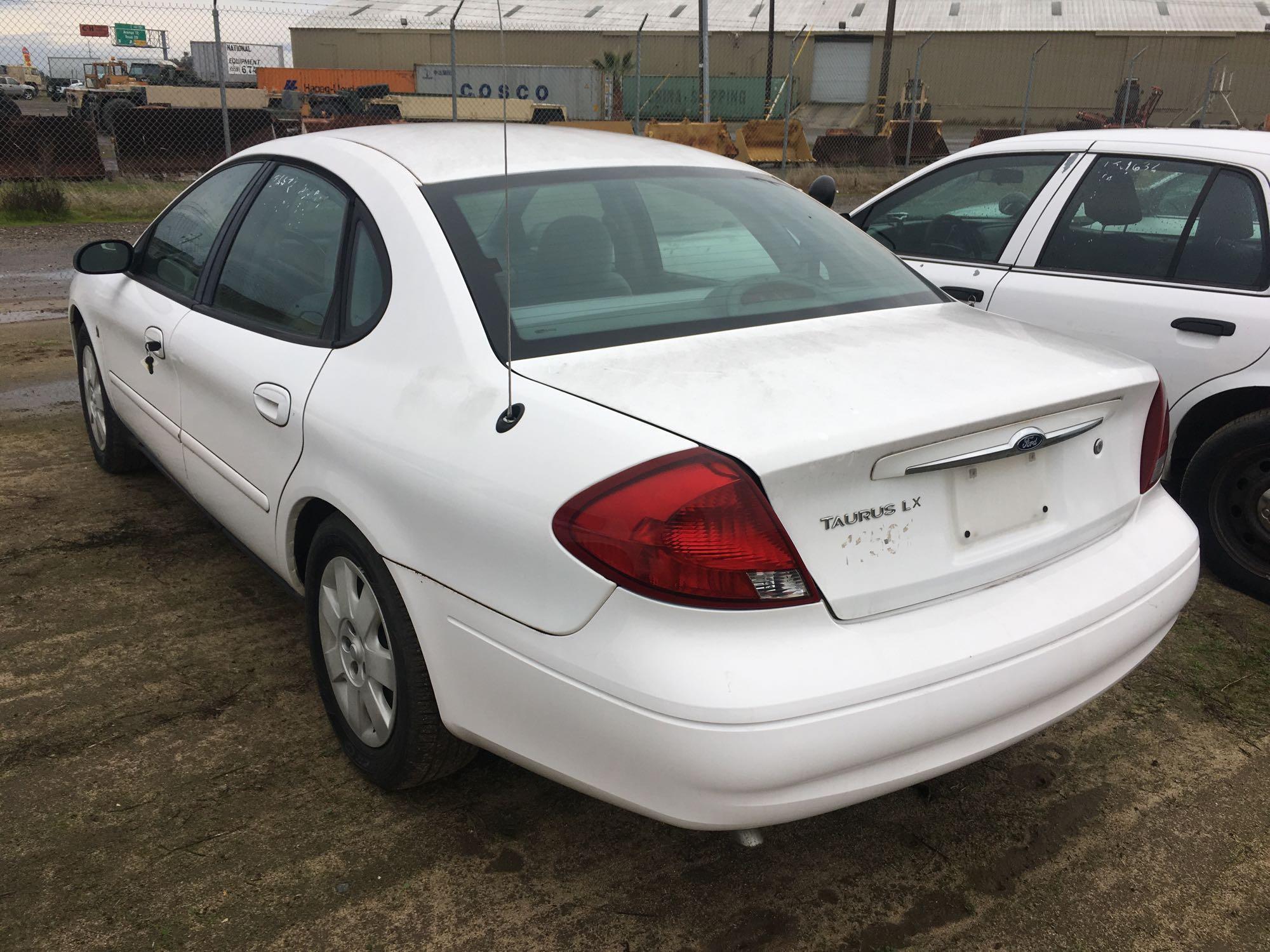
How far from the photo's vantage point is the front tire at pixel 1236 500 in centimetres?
381

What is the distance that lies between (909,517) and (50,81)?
176ft

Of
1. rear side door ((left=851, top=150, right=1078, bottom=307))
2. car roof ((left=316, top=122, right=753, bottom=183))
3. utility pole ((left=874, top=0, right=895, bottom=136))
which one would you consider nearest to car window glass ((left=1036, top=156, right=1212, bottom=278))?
rear side door ((left=851, top=150, right=1078, bottom=307))

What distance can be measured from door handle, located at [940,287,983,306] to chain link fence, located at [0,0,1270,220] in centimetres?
1514

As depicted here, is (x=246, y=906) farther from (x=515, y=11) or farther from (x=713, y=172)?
(x=515, y=11)

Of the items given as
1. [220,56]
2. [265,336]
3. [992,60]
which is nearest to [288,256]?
[265,336]

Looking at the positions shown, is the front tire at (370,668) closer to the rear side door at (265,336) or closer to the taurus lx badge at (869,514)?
the rear side door at (265,336)

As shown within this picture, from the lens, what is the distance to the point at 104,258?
3.84m

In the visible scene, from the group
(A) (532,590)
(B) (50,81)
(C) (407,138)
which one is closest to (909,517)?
(A) (532,590)

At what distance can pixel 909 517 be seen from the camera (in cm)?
199

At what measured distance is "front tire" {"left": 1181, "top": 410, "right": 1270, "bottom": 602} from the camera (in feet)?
12.5

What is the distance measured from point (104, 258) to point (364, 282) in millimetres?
1768

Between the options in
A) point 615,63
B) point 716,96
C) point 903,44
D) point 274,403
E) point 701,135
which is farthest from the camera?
point 903,44

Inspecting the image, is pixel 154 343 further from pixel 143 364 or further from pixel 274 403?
pixel 274 403

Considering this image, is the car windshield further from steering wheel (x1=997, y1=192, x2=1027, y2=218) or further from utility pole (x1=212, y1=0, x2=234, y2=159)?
utility pole (x1=212, y1=0, x2=234, y2=159)
